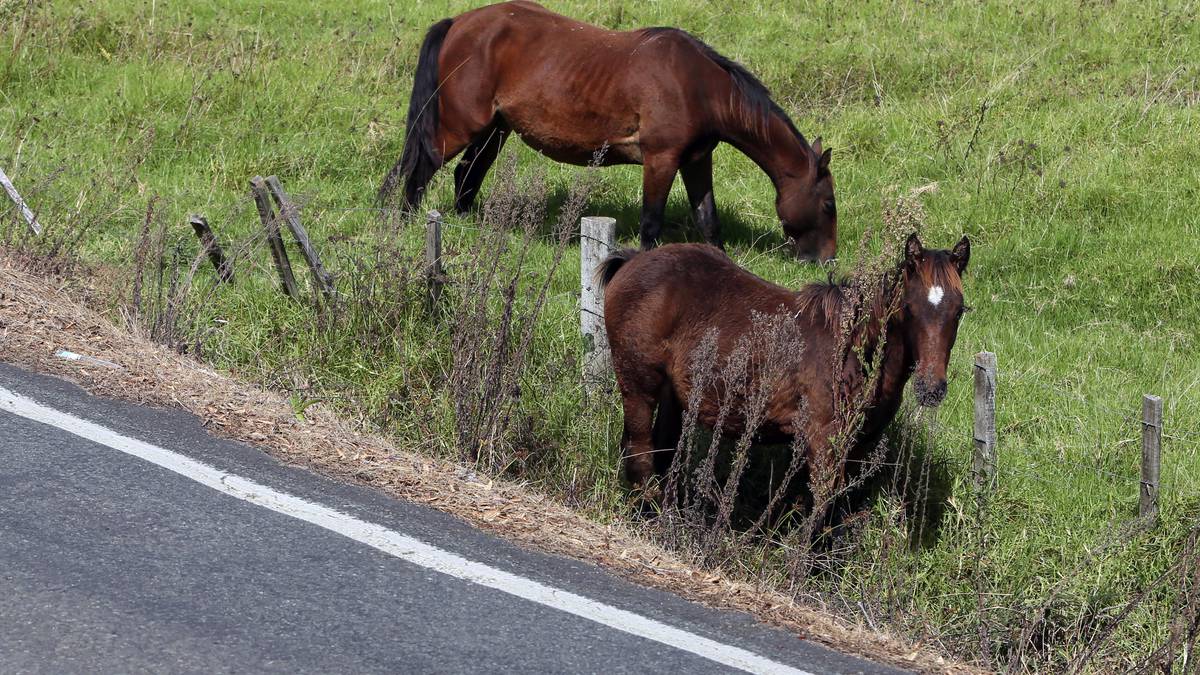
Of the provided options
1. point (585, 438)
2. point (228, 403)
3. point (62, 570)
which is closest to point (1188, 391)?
point (585, 438)

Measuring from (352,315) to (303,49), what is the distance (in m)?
7.03

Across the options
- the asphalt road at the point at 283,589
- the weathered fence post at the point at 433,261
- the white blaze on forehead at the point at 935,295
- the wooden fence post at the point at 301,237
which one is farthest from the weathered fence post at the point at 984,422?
the wooden fence post at the point at 301,237

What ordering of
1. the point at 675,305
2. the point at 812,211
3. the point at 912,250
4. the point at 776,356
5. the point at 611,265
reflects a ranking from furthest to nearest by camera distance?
1. the point at 812,211
2. the point at 611,265
3. the point at 675,305
4. the point at 776,356
5. the point at 912,250

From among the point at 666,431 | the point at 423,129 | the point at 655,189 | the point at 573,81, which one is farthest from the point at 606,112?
the point at 666,431

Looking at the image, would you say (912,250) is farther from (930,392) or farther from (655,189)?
(655,189)

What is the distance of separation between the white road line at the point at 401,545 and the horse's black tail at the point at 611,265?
7.08 feet

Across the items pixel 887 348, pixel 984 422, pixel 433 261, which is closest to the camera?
pixel 887 348

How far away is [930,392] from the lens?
16.8ft

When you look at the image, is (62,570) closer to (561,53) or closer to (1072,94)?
(561,53)

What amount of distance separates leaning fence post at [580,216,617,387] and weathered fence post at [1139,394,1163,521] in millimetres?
2621

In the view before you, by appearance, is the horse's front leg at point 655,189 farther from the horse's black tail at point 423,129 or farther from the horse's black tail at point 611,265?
the horse's black tail at point 611,265

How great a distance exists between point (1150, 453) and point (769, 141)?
4662 millimetres

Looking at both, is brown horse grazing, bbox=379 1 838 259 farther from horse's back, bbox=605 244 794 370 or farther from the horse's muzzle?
the horse's muzzle

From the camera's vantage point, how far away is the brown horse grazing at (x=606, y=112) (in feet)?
31.6
